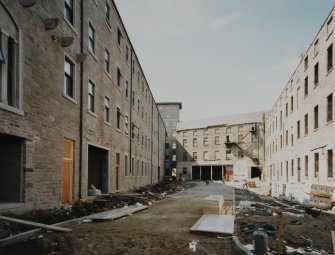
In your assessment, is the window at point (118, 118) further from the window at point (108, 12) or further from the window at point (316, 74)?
the window at point (316, 74)

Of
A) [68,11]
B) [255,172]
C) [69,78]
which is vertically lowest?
[255,172]

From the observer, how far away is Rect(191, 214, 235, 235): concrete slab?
27.6 ft

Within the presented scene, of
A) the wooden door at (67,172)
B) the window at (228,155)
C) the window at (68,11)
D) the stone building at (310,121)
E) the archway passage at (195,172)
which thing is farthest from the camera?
the archway passage at (195,172)

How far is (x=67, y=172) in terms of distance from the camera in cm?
1268

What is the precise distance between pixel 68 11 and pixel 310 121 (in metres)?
16.4

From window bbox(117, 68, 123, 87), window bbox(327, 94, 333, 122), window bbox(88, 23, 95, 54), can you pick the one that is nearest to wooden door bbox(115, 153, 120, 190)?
window bbox(117, 68, 123, 87)

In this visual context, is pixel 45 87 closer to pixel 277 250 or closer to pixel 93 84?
pixel 93 84

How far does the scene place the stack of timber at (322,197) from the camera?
15.0 meters

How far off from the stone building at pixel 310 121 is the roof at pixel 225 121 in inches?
1073

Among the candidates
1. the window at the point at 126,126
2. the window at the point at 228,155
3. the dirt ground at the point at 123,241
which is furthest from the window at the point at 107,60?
the window at the point at 228,155

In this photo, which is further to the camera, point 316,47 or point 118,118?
point 118,118

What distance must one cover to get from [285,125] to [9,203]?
27177 mm

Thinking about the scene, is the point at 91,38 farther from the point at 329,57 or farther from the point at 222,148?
the point at 222,148

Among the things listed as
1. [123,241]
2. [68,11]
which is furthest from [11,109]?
[68,11]
